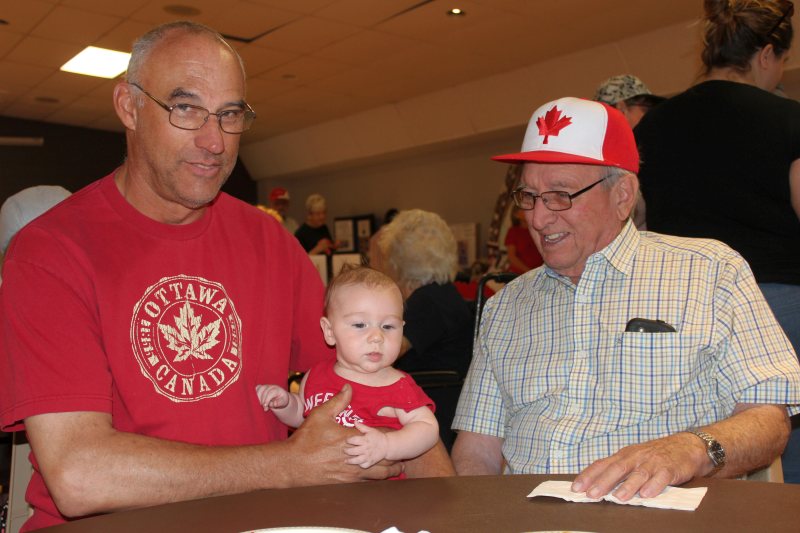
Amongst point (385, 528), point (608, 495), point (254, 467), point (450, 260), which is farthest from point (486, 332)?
point (450, 260)

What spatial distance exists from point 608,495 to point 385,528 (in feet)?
1.20

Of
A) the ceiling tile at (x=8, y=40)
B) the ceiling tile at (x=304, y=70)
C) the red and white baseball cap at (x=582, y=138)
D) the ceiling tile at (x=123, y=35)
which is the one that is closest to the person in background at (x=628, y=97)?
the red and white baseball cap at (x=582, y=138)

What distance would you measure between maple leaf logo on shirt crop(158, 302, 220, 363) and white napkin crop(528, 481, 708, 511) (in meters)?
0.84

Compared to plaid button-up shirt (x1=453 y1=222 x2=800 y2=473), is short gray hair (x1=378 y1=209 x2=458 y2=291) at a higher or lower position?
higher

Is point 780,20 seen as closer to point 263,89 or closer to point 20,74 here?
point 263,89

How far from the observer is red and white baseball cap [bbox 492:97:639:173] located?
1.98 meters

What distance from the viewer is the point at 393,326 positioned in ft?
6.23

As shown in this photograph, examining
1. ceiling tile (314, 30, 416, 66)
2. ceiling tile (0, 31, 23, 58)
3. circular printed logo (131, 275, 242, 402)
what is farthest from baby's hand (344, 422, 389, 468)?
ceiling tile (0, 31, 23, 58)

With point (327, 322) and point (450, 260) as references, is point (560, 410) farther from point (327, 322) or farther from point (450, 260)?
point (450, 260)

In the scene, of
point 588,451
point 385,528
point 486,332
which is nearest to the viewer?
point 385,528

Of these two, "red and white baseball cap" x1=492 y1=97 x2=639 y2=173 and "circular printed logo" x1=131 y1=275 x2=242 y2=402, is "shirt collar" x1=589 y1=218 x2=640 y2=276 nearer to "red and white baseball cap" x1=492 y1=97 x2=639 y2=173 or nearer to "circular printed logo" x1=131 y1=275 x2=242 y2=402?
"red and white baseball cap" x1=492 y1=97 x2=639 y2=173

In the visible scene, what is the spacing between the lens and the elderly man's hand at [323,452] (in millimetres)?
1488

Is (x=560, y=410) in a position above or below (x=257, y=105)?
below

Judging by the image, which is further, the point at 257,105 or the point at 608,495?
the point at 257,105
